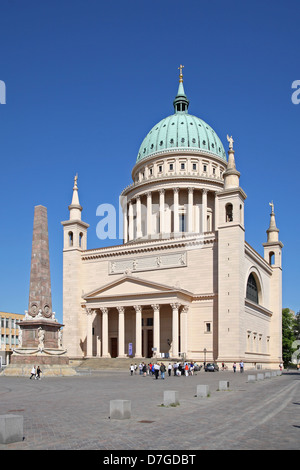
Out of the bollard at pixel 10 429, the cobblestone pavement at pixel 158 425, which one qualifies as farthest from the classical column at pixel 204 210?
the bollard at pixel 10 429

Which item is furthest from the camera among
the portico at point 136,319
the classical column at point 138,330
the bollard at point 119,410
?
the classical column at point 138,330

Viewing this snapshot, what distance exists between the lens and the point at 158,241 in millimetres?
74188

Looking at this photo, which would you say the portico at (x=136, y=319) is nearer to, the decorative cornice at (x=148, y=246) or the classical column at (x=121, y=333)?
the classical column at (x=121, y=333)

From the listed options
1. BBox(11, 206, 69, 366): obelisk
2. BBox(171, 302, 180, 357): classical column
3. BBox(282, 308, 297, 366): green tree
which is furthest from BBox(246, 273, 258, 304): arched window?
BBox(11, 206, 69, 366): obelisk

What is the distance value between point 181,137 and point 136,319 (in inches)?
1516

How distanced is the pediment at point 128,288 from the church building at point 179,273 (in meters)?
0.14

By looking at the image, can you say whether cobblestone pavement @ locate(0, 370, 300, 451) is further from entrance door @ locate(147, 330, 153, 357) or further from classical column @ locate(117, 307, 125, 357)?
entrance door @ locate(147, 330, 153, 357)

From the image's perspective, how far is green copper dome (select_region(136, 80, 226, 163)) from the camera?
94438mm

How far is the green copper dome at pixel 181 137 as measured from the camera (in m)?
94.4
